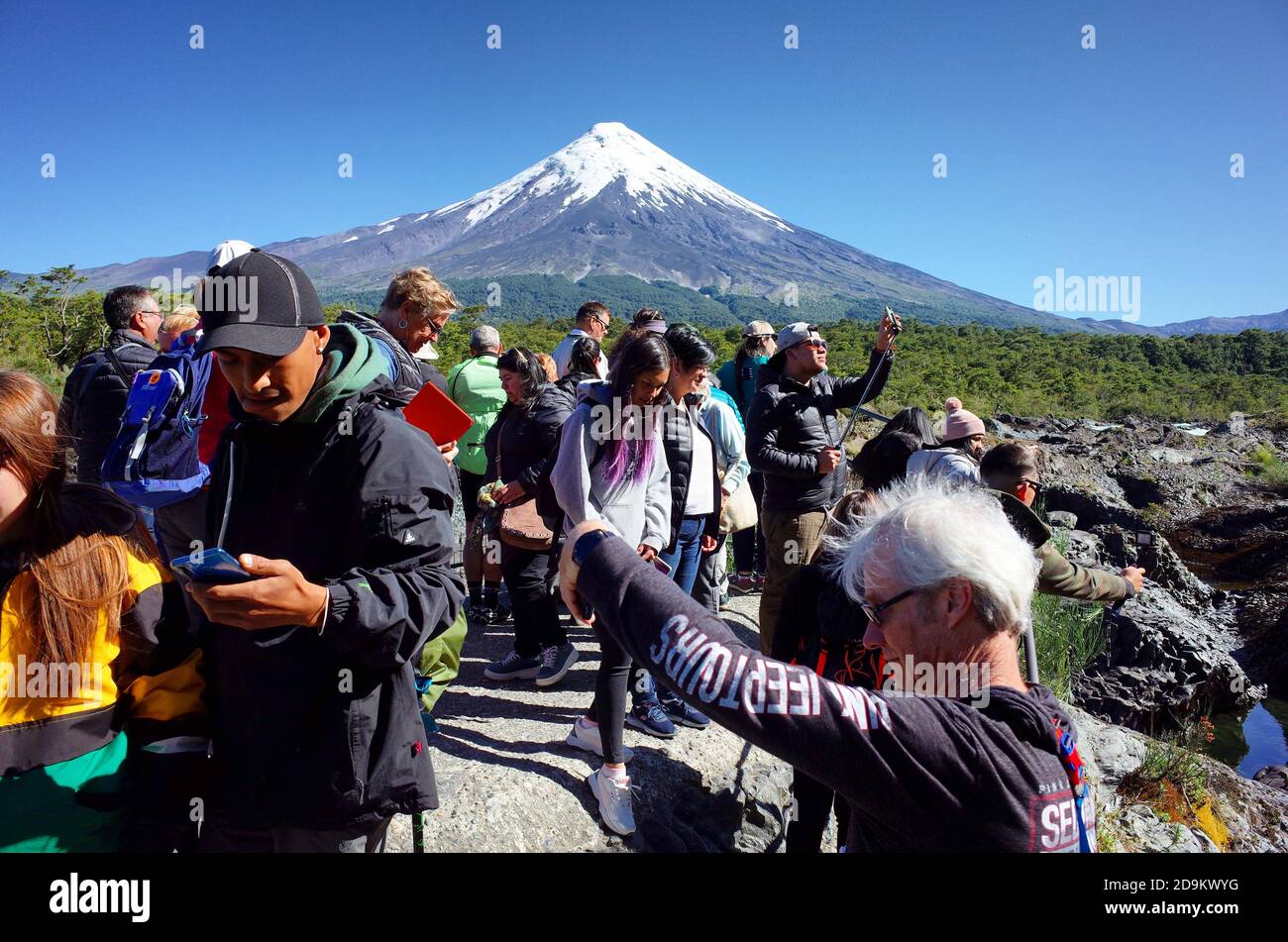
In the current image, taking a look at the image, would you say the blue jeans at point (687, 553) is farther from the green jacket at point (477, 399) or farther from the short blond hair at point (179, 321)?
the short blond hair at point (179, 321)

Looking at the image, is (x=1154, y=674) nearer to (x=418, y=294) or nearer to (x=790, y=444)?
(x=790, y=444)

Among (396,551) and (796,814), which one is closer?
(396,551)

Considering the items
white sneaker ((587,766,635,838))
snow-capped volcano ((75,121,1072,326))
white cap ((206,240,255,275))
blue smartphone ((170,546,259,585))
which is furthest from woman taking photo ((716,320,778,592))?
snow-capped volcano ((75,121,1072,326))

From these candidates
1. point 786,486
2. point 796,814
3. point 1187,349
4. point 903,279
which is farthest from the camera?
point 903,279

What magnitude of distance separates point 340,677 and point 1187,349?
44692mm

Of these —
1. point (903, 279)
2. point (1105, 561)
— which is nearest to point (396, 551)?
point (1105, 561)

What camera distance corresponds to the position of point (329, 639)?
4.55 feet

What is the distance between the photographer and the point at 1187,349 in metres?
35.9

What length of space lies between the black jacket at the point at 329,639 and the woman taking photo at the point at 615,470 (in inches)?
46.9

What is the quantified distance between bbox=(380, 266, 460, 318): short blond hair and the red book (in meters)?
1.30

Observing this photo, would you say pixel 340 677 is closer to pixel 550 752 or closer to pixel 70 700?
pixel 70 700

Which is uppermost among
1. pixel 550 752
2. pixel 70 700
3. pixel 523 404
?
pixel 523 404

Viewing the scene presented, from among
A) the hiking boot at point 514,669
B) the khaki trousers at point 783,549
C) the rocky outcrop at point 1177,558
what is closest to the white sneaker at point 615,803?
the khaki trousers at point 783,549

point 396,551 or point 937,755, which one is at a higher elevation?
point 396,551
